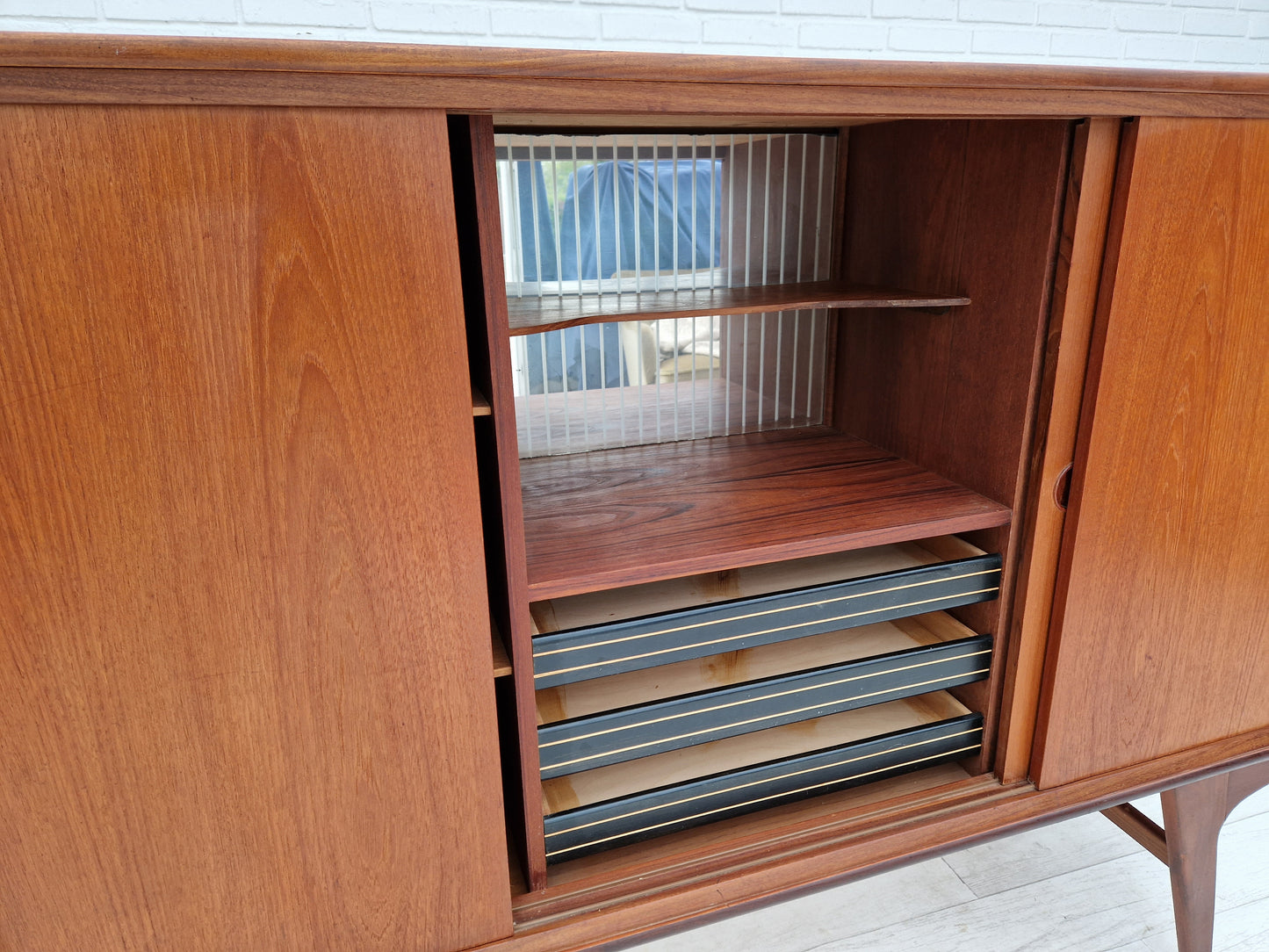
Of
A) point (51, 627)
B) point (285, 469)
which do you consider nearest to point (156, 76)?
point (285, 469)

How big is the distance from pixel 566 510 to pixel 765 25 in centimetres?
107

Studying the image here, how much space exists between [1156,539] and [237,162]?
1022 mm

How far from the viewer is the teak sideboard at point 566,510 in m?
0.63

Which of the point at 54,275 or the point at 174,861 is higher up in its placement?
the point at 54,275

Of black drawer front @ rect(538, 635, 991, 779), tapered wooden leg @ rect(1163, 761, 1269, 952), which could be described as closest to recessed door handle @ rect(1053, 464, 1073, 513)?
black drawer front @ rect(538, 635, 991, 779)

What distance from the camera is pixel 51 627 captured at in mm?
667

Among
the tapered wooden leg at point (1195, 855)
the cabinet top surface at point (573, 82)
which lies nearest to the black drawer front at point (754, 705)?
the tapered wooden leg at point (1195, 855)

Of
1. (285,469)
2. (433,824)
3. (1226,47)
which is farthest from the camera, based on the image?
(1226,47)

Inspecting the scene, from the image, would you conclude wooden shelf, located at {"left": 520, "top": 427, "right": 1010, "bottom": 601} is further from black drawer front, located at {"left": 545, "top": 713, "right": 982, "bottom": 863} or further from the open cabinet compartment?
black drawer front, located at {"left": 545, "top": 713, "right": 982, "bottom": 863}

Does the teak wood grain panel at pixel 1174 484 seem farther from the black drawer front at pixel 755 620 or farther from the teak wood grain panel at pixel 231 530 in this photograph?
the teak wood grain panel at pixel 231 530

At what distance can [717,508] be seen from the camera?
40.6 inches

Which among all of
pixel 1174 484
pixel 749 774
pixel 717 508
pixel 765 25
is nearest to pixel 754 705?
pixel 749 774

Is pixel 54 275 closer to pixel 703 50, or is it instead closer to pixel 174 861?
pixel 174 861

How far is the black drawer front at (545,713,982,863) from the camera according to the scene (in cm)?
97
